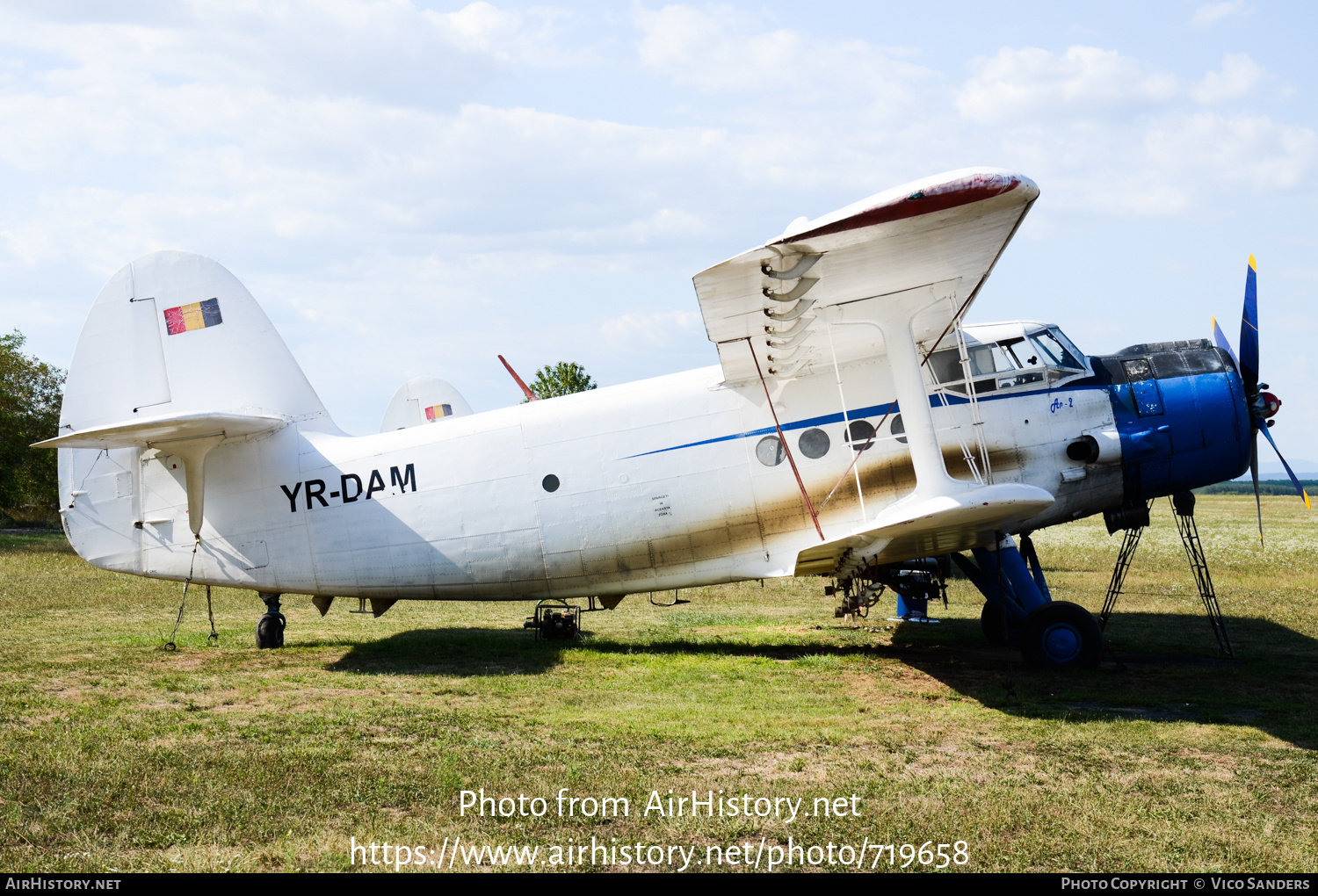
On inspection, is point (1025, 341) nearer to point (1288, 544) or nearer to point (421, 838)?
point (421, 838)

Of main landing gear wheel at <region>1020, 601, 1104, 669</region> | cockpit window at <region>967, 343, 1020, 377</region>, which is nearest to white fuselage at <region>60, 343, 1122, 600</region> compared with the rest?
cockpit window at <region>967, 343, 1020, 377</region>

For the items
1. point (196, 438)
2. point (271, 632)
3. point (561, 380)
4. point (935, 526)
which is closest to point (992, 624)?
point (935, 526)

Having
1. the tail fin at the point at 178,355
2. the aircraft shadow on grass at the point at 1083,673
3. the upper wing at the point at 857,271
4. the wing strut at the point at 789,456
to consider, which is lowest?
the aircraft shadow on grass at the point at 1083,673

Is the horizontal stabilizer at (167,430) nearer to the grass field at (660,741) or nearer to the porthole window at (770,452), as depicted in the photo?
the grass field at (660,741)

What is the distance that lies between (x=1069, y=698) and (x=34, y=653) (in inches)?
450

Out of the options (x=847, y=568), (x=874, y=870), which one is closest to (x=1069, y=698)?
(x=847, y=568)

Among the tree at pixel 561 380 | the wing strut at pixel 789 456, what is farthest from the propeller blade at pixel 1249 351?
the tree at pixel 561 380

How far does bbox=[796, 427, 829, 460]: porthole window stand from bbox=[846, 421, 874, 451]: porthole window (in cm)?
25

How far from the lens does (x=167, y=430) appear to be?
399 inches

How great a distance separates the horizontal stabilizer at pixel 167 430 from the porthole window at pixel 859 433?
6.73m

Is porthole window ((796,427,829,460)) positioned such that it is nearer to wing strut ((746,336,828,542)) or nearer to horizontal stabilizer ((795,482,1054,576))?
wing strut ((746,336,828,542))

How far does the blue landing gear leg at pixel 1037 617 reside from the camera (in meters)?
9.48

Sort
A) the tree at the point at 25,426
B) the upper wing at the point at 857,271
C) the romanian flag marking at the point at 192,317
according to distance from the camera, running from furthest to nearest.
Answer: the tree at the point at 25,426 → the romanian flag marking at the point at 192,317 → the upper wing at the point at 857,271

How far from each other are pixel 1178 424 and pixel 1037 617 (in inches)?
99.1
